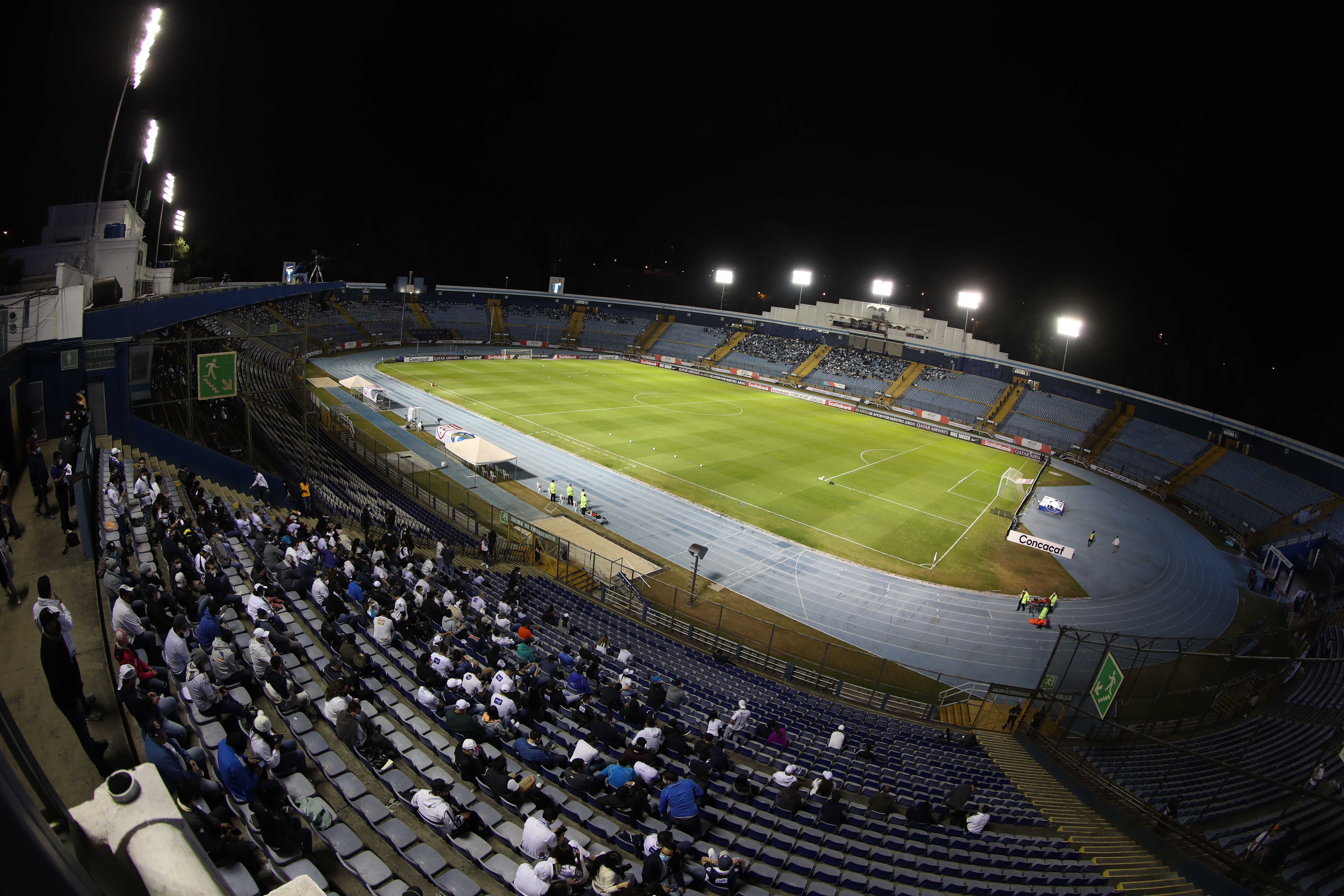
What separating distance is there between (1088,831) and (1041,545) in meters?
23.3

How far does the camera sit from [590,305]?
92562 mm

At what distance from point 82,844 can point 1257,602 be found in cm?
4067

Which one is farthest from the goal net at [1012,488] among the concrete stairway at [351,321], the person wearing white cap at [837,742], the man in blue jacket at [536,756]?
the concrete stairway at [351,321]

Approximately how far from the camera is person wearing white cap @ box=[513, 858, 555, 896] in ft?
26.0

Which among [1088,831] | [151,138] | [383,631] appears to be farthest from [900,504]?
[151,138]

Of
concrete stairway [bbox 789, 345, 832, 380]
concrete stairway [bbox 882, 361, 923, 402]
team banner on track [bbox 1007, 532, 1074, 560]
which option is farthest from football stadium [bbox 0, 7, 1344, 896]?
concrete stairway [bbox 789, 345, 832, 380]

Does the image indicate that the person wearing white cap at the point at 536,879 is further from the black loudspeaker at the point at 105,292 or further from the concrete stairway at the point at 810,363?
the concrete stairway at the point at 810,363

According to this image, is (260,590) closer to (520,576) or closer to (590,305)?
(520,576)

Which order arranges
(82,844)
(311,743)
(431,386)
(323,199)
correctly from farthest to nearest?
(323,199) < (431,386) < (311,743) < (82,844)

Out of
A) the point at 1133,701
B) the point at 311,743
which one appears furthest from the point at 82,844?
the point at 1133,701

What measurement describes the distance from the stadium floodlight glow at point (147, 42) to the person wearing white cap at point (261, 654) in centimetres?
2065

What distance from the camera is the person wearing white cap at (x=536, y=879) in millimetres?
7938

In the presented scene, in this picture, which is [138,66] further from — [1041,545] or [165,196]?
[1041,545]

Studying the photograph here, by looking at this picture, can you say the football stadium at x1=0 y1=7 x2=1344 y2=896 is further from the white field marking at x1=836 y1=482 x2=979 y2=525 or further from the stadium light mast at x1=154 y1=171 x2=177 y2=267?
the stadium light mast at x1=154 y1=171 x2=177 y2=267
